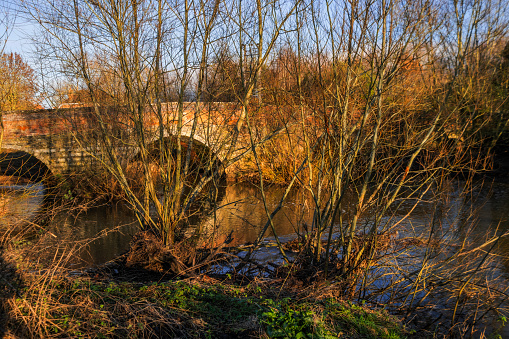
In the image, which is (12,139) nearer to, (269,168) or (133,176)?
(133,176)

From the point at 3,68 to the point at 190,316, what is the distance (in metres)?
4.28

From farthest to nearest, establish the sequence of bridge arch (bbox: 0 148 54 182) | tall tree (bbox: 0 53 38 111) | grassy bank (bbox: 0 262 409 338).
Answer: bridge arch (bbox: 0 148 54 182) < tall tree (bbox: 0 53 38 111) < grassy bank (bbox: 0 262 409 338)

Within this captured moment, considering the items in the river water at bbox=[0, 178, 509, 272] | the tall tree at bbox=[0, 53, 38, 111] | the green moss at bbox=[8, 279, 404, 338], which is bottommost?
the river water at bbox=[0, 178, 509, 272]

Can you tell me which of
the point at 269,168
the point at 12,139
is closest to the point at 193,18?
the point at 269,168

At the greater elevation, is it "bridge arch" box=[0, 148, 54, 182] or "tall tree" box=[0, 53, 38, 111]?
"tall tree" box=[0, 53, 38, 111]

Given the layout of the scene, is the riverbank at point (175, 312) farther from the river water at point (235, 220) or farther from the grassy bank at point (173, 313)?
the river water at point (235, 220)

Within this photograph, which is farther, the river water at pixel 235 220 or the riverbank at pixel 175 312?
the river water at pixel 235 220

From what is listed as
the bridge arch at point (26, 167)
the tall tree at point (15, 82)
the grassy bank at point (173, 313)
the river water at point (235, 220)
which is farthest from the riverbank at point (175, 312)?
the bridge arch at point (26, 167)

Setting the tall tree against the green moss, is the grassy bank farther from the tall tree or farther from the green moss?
the tall tree

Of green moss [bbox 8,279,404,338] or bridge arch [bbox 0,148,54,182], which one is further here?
bridge arch [bbox 0,148,54,182]

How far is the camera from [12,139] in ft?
36.6

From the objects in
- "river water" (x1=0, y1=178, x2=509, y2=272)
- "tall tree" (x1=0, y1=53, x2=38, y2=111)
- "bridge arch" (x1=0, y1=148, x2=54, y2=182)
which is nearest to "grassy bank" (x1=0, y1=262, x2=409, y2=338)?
"river water" (x1=0, y1=178, x2=509, y2=272)

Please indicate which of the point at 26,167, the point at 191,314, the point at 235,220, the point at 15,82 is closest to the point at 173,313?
the point at 191,314

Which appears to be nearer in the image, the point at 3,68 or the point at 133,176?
the point at 3,68
